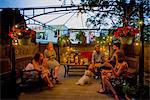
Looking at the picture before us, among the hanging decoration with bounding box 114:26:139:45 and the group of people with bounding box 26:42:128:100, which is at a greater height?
the hanging decoration with bounding box 114:26:139:45

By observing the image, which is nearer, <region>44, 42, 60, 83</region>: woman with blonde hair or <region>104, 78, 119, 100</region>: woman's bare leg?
<region>104, 78, 119, 100</region>: woman's bare leg

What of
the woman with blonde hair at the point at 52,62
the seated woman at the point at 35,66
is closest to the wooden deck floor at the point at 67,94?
the seated woman at the point at 35,66

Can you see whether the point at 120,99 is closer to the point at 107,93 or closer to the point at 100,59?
the point at 107,93

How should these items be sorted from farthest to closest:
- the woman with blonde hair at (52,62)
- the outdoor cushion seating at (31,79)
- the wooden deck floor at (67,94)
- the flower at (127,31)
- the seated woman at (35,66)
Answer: the woman with blonde hair at (52,62), the flower at (127,31), the seated woman at (35,66), the outdoor cushion seating at (31,79), the wooden deck floor at (67,94)

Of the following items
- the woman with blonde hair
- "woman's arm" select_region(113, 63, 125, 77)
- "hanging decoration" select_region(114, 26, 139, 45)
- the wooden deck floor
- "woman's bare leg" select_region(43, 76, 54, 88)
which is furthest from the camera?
the woman with blonde hair

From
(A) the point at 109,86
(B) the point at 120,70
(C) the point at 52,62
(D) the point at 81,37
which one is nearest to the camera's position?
(A) the point at 109,86

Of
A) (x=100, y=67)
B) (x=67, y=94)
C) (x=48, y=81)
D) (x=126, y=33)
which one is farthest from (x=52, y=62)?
(x=67, y=94)

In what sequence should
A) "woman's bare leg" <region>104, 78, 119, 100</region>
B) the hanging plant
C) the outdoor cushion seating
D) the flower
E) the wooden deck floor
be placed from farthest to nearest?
the hanging plant < the flower < the outdoor cushion seating < the wooden deck floor < "woman's bare leg" <region>104, 78, 119, 100</region>

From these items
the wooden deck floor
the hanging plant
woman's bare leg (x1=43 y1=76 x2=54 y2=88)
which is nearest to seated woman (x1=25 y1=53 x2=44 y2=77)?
woman's bare leg (x1=43 y1=76 x2=54 y2=88)

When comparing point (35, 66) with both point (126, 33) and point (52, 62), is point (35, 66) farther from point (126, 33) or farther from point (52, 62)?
point (126, 33)

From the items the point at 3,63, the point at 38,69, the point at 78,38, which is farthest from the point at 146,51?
the point at 78,38

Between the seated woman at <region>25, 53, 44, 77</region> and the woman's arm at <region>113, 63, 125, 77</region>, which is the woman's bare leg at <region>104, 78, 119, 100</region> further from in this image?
the seated woman at <region>25, 53, 44, 77</region>

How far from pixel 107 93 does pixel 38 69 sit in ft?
8.18

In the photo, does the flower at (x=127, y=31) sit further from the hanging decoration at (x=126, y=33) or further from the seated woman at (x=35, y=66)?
the seated woman at (x=35, y=66)
